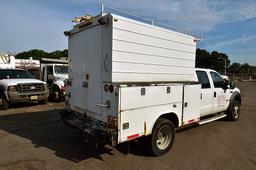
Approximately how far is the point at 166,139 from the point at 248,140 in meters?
2.70

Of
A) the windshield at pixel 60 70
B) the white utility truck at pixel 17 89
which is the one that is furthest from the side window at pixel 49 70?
the white utility truck at pixel 17 89

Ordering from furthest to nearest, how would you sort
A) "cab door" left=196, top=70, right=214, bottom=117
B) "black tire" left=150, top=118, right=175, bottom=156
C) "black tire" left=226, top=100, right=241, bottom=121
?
"black tire" left=226, top=100, right=241, bottom=121 → "cab door" left=196, top=70, right=214, bottom=117 → "black tire" left=150, top=118, right=175, bottom=156

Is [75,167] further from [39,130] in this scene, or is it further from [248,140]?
[248,140]

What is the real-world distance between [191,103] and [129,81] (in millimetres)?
2003

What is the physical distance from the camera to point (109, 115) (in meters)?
3.71

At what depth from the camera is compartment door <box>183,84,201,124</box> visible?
4.88 m

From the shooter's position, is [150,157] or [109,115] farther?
[150,157]

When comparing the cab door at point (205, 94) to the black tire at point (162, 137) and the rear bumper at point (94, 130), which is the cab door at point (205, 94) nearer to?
the black tire at point (162, 137)

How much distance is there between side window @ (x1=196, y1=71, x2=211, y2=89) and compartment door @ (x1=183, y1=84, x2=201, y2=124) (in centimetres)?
72

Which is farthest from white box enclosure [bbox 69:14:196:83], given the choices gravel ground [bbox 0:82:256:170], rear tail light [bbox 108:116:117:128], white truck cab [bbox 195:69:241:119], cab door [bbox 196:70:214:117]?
gravel ground [bbox 0:82:256:170]

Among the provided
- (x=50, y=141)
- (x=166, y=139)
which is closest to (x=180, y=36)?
(x=166, y=139)

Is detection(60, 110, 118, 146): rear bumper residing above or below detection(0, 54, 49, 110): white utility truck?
below

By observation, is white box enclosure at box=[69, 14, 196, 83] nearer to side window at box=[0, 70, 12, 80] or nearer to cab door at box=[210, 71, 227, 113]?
cab door at box=[210, 71, 227, 113]

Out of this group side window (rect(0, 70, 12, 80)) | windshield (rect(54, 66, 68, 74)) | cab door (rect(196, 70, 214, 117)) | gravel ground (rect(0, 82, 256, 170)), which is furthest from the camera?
windshield (rect(54, 66, 68, 74))
